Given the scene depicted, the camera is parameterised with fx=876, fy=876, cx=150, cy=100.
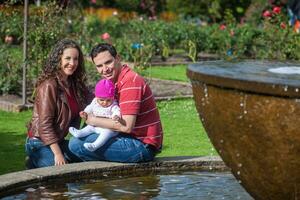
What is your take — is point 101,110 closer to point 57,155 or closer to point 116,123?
point 116,123

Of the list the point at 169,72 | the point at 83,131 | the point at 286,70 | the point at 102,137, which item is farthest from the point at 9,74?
the point at 286,70

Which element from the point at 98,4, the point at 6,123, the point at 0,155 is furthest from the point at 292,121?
the point at 98,4

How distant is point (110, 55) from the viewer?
20.6ft

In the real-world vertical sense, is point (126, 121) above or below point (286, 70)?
below

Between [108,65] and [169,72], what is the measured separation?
12.2 metres

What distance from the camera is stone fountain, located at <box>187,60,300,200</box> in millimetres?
4422

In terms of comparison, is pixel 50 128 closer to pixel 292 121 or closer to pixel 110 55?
pixel 110 55

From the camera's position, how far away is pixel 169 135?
9.82m

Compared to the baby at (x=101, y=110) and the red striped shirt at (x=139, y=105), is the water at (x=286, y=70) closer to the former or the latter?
the red striped shirt at (x=139, y=105)

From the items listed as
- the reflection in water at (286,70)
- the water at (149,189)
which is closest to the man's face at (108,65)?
the water at (149,189)

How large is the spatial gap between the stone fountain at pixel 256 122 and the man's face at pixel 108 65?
4.59ft

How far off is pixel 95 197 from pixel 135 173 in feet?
2.40

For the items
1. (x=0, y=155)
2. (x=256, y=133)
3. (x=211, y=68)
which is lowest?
(x=0, y=155)

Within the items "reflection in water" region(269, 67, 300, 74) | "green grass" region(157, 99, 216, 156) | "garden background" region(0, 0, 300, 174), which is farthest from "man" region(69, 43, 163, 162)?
"green grass" region(157, 99, 216, 156)
